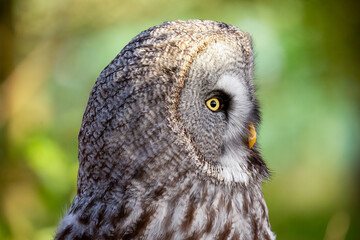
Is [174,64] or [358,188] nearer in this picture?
[174,64]

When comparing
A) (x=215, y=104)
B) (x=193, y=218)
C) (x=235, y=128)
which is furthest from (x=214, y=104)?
(x=193, y=218)

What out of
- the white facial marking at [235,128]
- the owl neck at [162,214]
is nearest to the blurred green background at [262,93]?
the owl neck at [162,214]

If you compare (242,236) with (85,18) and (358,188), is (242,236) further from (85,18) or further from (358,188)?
(358,188)

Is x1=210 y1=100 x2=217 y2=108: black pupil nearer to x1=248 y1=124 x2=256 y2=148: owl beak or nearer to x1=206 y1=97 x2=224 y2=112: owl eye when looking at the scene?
x1=206 y1=97 x2=224 y2=112: owl eye

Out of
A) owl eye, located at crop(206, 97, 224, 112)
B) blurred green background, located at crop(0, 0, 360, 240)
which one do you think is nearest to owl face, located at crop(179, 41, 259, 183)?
owl eye, located at crop(206, 97, 224, 112)

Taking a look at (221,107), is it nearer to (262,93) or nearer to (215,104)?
(215,104)

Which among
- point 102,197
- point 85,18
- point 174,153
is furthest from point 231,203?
point 85,18
